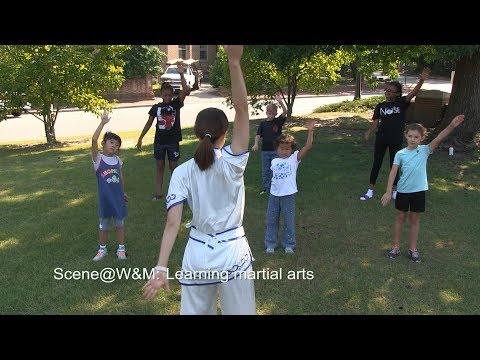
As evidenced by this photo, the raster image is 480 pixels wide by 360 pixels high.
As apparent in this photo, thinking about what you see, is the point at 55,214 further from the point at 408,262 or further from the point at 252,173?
the point at 408,262

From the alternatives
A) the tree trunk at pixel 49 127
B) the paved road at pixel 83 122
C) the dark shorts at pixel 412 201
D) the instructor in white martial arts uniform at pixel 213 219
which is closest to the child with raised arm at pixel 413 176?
the dark shorts at pixel 412 201

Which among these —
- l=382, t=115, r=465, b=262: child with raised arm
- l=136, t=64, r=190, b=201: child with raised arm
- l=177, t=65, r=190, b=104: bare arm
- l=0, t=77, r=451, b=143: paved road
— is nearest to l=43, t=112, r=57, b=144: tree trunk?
l=0, t=77, r=451, b=143: paved road

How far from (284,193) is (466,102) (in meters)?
7.17

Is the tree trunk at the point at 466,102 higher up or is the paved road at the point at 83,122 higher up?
the tree trunk at the point at 466,102

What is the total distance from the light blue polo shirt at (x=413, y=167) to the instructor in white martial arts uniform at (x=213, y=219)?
9.20 ft

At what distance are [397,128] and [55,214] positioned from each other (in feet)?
16.6

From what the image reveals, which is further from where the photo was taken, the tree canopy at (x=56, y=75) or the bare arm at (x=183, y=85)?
the tree canopy at (x=56, y=75)

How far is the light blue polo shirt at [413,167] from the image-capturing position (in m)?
5.06

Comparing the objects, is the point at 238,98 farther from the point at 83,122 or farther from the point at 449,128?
the point at 83,122

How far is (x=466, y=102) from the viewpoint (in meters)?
10.6

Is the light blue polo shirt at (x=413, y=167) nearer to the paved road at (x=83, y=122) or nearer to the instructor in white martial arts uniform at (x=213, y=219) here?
the instructor in white martial arts uniform at (x=213, y=219)

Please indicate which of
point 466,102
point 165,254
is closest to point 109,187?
point 165,254

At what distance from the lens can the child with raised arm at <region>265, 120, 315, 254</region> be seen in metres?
5.31

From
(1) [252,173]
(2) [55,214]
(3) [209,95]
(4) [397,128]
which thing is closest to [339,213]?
(4) [397,128]
